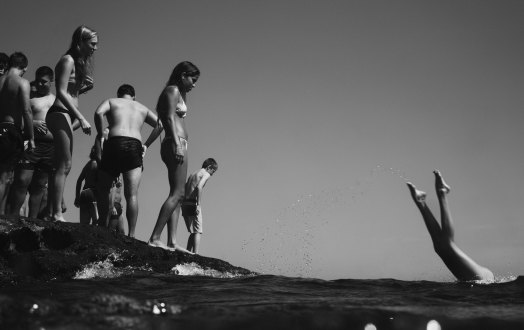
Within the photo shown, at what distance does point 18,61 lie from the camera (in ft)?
20.7

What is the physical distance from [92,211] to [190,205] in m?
2.11

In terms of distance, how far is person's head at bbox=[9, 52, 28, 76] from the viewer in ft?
20.6

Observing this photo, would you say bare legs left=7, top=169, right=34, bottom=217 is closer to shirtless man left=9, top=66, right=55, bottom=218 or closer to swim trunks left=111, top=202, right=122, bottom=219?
shirtless man left=9, top=66, right=55, bottom=218

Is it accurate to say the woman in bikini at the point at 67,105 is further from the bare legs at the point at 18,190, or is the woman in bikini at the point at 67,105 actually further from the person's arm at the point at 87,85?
the bare legs at the point at 18,190

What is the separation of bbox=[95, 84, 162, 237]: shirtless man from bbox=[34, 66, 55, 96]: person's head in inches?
53.3

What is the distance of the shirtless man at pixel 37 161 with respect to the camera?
6.43 m

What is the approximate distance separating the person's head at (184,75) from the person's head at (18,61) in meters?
1.85

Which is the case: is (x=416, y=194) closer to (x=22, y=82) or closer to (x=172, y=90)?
(x=172, y=90)

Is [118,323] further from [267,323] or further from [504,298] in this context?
[504,298]

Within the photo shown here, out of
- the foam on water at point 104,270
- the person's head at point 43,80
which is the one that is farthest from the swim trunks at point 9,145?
the foam on water at point 104,270

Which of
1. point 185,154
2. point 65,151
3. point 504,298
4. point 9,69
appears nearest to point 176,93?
point 185,154

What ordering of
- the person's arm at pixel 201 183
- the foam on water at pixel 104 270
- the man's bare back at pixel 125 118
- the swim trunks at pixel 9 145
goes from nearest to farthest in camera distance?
the foam on water at pixel 104 270 → the swim trunks at pixel 9 145 → the man's bare back at pixel 125 118 → the person's arm at pixel 201 183

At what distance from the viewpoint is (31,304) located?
2604 millimetres

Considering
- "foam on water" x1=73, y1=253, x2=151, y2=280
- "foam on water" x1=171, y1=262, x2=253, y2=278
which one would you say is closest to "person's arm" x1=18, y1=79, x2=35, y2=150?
"foam on water" x1=73, y1=253, x2=151, y2=280
